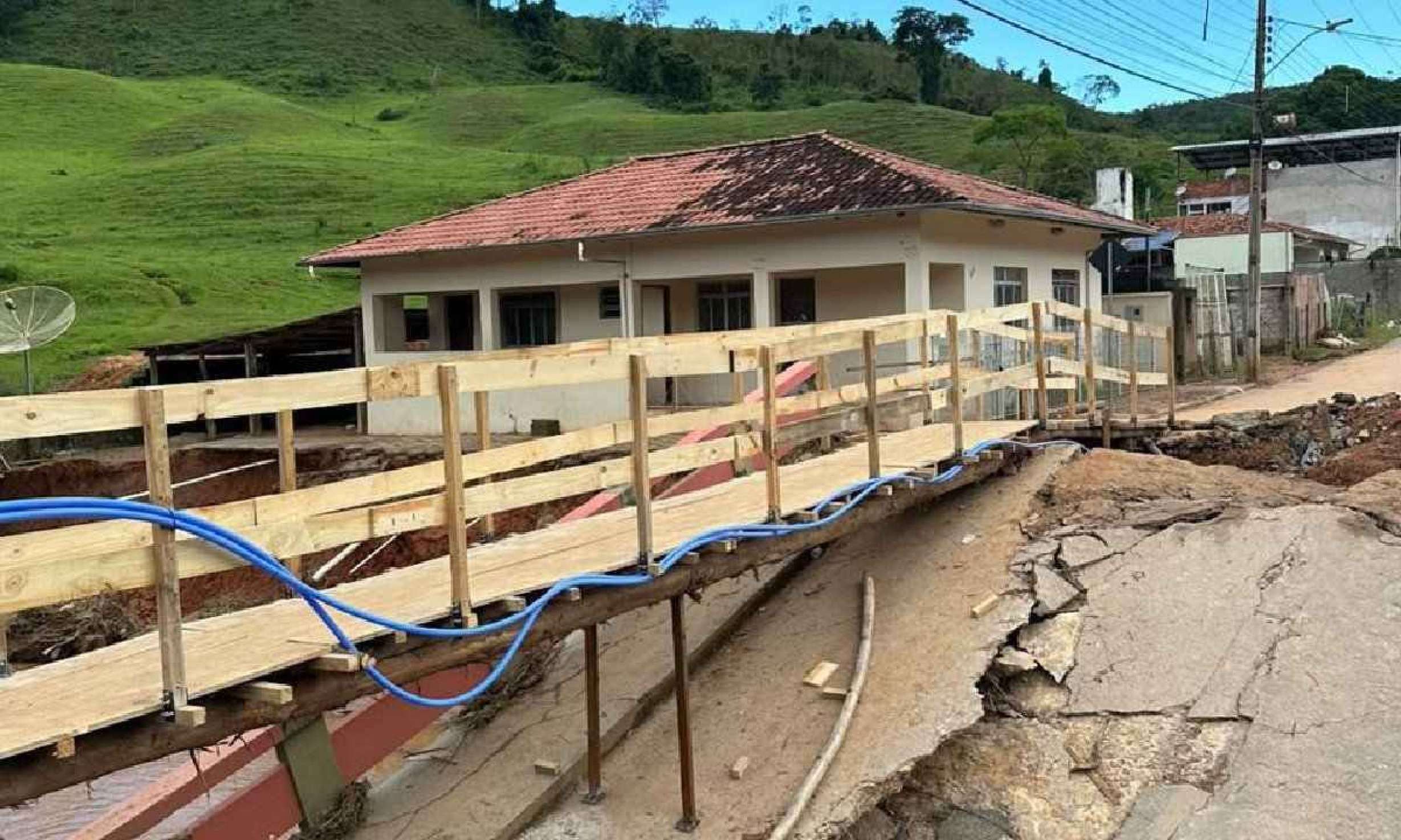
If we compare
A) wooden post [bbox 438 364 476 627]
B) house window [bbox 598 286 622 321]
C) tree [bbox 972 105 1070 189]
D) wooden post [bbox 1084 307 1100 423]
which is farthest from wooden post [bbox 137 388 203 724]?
tree [bbox 972 105 1070 189]

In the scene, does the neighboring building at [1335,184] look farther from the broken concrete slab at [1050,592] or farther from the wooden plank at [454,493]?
the wooden plank at [454,493]

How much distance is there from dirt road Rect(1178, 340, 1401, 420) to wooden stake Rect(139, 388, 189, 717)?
13.5 metres

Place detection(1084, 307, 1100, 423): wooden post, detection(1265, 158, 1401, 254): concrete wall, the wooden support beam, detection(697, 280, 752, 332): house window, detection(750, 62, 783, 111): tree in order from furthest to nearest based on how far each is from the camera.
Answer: detection(750, 62, 783, 111): tree, detection(1265, 158, 1401, 254): concrete wall, detection(697, 280, 752, 332): house window, detection(1084, 307, 1100, 423): wooden post, the wooden support beam

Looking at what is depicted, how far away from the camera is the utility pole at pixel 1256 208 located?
23.0 metres

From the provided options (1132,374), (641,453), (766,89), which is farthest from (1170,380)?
(766,89)

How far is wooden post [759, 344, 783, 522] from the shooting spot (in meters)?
7.20

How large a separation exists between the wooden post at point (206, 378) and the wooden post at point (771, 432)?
1900 cm

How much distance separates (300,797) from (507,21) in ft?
402

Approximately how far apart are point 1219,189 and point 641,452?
169ft

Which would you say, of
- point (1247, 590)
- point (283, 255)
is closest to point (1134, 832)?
point (1247, 590)

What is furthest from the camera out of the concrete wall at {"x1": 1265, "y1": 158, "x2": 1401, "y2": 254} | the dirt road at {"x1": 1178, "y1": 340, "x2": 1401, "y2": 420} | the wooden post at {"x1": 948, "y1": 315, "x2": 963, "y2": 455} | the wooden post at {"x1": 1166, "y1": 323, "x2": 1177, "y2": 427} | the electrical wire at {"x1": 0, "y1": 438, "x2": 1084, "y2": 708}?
the concrete wall at {"x1": 1265, "y1": 158, "x2": 1401, "y2": 254}

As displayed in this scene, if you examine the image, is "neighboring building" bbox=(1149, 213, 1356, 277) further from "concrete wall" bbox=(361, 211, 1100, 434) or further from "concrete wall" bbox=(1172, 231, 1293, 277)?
"concrete wall" bbox=(361, 211, 1100, 434)

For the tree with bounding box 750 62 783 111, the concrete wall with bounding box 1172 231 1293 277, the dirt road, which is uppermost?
the tree with bounding box 750 62 783 111

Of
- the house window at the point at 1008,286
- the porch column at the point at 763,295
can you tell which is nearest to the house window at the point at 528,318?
the porch column at the point at 763,295
